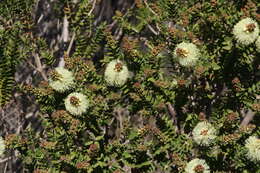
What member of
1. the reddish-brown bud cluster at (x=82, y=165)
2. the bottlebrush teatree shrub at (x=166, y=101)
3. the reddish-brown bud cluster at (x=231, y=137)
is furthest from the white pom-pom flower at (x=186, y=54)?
the reddish-brown bud cluster at (x=82, y=165)

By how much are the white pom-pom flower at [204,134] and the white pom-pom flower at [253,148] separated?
0.56 ft

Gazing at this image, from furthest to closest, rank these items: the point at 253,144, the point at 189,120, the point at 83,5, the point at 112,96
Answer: the point at 83,5 → the point at 189,120 → the point at 112,96 → the point at 253,144

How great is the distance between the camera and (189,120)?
247 cm

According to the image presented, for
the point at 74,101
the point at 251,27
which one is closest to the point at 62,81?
the point at 74,101

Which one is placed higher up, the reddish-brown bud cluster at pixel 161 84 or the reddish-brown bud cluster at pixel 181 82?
the reddish-brown bud cluster at pixel 181 82

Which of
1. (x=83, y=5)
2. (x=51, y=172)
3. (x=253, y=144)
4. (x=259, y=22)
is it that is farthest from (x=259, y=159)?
(x=83, y=5)

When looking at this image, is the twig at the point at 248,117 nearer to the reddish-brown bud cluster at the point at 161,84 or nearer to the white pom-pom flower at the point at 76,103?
the reddish-brown bud cluster at the point at 161,84

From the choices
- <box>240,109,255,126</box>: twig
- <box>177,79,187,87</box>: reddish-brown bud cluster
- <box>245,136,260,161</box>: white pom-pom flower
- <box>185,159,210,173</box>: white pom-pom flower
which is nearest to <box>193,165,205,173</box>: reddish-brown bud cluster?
<box>185,159,210,173</box>: white pom-pom flower

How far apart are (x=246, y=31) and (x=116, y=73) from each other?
27.0 inches

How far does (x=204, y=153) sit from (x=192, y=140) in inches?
4.0

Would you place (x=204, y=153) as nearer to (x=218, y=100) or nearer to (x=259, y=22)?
(x=218, y=100)

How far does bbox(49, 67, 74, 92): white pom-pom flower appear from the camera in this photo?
2.25m

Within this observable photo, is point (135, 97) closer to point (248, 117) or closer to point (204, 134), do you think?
point (204, 134)

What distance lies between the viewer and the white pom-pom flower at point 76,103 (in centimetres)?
219
